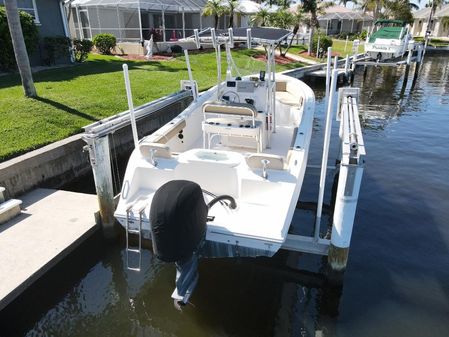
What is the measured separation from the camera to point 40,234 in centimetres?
496

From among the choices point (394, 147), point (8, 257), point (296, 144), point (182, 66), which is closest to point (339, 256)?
point (296, 144)

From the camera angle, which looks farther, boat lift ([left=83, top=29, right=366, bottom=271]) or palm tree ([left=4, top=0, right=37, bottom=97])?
palm tree ([left=4, top=0, right=37, bottom=97])

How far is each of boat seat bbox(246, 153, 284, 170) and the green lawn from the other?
419cm

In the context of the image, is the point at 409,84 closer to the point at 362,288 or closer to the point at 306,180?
the point at 306,180

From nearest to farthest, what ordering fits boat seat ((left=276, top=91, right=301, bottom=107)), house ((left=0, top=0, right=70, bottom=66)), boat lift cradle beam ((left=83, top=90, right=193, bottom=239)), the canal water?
the canal water
boat lift cradle beam ((left=83, top=90, right=193, bottom=239))
boat seat ((left=276, top=91, right=301, bottom=107))
house ((left=0, top=0, right=70, bottom=66))

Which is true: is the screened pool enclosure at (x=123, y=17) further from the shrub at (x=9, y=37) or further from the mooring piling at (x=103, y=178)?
the mooring piling at (x=103, y=178)

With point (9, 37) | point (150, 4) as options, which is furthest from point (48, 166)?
point (150, 4)

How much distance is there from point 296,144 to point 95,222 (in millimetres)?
3097

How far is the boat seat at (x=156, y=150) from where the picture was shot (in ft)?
15.9

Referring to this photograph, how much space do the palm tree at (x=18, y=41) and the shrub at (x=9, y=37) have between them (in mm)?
4498

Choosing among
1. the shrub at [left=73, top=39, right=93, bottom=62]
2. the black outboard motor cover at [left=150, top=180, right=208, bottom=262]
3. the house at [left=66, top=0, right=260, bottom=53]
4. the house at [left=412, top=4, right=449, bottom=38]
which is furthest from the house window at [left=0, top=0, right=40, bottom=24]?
the house at [left=412, top=4, right=449, bottom=38]

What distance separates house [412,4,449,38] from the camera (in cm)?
4558

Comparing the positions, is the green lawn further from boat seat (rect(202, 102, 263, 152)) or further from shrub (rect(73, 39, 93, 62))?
boat seat (rect(202, 102, 263, 152))

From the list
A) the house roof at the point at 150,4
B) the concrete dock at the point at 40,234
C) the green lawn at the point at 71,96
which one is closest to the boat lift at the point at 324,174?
the concrete dock at the point at 40,234
